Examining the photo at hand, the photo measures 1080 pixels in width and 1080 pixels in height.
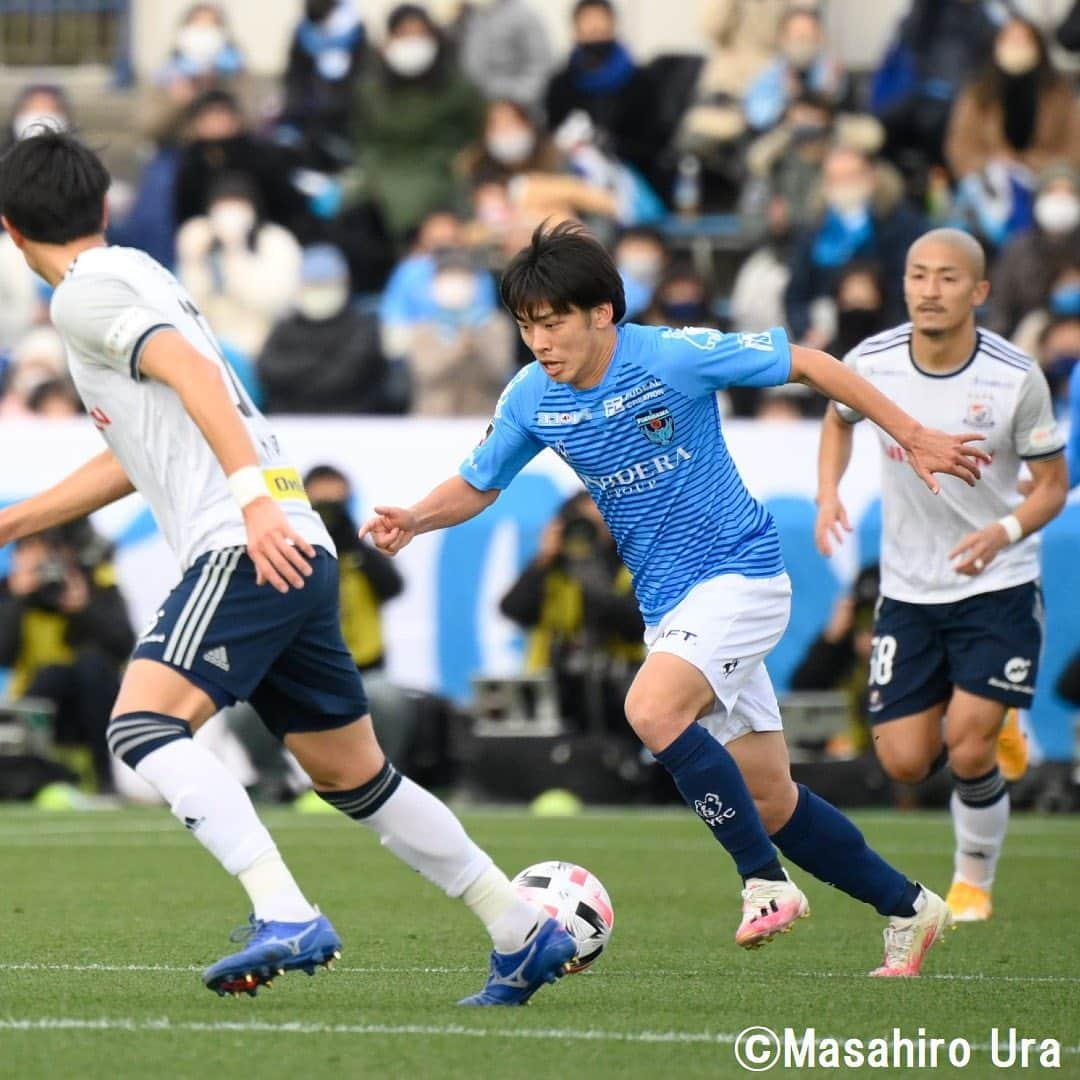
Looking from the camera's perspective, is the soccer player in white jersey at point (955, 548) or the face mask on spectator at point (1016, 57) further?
the face mask on spectator at point (1016, 57)

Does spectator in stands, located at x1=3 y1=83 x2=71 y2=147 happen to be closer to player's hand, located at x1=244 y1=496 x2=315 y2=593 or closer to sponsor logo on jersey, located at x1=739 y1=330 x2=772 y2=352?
sponsor logo on jersey, located at x1=739 y1=330 x2=772 y2=352

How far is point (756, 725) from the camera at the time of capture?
7168 mm

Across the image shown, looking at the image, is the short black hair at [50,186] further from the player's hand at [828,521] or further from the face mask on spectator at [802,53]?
the face mask on spectator at [802,53]

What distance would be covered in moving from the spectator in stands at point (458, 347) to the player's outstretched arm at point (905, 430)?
376 inches

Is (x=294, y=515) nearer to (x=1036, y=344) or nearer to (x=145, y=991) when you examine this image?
(x=145, y=991)

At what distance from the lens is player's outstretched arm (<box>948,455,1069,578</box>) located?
28.0 ft

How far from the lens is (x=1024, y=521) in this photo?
877cm

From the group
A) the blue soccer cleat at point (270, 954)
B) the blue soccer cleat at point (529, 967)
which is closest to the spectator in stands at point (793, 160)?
the blue soccer cleat at point (529, 967)

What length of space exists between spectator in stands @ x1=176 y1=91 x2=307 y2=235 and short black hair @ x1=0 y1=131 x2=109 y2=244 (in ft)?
40.4

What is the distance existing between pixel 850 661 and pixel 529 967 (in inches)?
323

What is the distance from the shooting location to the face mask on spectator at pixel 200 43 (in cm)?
1975

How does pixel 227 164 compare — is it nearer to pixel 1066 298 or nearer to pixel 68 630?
pixel 68 630

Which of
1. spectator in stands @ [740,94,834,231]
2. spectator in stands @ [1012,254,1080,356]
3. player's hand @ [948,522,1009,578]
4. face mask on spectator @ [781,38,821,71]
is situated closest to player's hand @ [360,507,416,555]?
player's hand @ [948,522,1009,578]

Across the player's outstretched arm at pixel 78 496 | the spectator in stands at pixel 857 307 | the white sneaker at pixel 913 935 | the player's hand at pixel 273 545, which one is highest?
the player's hand at pixel 273 545
